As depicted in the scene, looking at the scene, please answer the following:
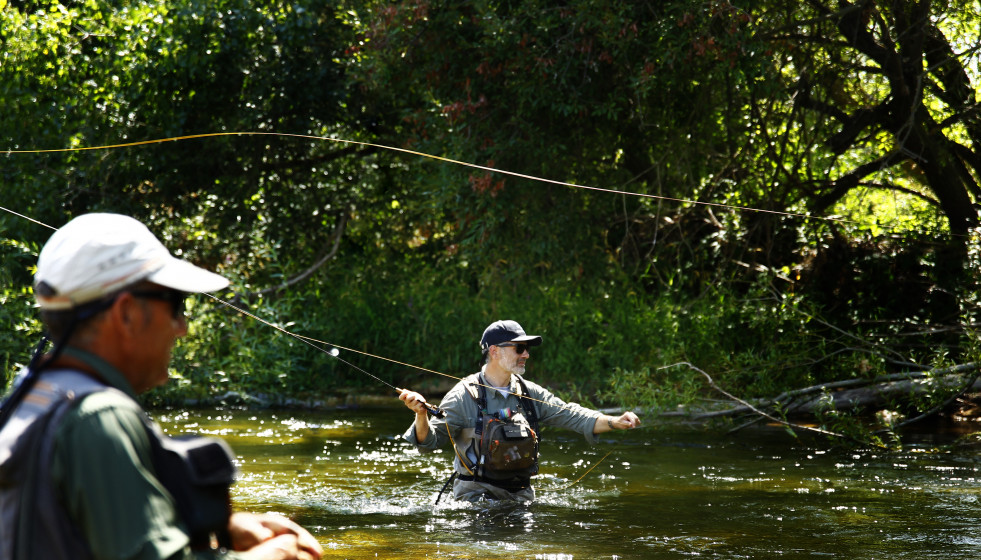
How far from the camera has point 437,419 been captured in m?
6.58

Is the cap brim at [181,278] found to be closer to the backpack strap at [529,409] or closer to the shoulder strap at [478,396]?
the shoulder strap at [478,396]

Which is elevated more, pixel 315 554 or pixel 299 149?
pixel 299 149

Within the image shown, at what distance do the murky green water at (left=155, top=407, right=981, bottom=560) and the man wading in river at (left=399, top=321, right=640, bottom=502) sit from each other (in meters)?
0.28

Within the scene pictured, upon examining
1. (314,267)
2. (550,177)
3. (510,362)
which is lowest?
(510,362)

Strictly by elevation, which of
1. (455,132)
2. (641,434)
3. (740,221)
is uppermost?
(455,132)

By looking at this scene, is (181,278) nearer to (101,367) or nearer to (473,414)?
(101,367)

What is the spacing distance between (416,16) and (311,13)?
149 inches

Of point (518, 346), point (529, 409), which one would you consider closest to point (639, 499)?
point (529, 409)

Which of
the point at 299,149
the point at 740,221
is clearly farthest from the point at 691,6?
the point at 299,149

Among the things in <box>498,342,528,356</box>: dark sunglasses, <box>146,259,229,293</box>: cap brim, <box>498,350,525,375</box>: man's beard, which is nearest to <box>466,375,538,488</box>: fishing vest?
<box>498,350,525,375</box>: man's beard

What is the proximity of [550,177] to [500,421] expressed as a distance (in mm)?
6279

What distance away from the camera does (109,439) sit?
1538 millimetres

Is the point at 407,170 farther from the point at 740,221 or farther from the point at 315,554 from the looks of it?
the point at 315,554

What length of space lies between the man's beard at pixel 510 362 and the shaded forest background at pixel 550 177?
2.87 m
